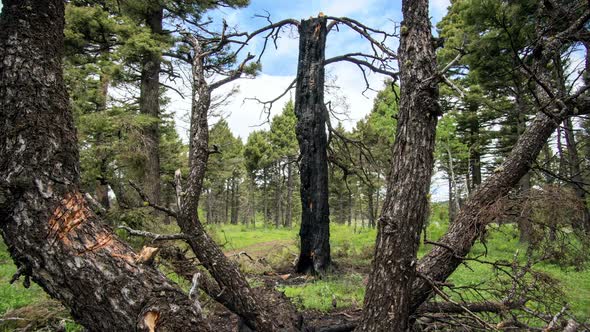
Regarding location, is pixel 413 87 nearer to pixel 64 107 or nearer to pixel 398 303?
pixel 398 303

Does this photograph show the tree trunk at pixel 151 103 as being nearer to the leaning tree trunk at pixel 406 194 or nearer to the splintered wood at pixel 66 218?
the splintered wood at pixel 66 218

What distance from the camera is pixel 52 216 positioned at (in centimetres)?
206

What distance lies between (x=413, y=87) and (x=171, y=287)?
2.42 meters

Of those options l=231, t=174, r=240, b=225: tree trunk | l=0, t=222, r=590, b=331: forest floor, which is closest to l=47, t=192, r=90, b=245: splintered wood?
l=0, t=222, r=590, b=331: forest floor

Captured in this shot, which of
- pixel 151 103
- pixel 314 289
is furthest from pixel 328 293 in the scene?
pixel 151 103

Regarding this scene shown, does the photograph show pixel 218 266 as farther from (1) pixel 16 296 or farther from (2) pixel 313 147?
(2) pixel 313 147

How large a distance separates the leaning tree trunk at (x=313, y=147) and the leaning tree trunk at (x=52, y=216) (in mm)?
5827

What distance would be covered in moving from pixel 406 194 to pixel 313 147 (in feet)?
17.4

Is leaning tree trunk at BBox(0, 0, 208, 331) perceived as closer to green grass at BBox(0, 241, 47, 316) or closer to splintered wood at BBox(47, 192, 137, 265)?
splintered wood at BBox(47, 192, 137, 265)

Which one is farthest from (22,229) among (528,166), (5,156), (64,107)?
(528,166)

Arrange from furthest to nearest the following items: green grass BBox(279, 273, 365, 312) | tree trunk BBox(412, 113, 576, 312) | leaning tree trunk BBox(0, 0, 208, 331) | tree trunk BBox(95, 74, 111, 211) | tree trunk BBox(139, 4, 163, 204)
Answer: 1. tree trunk BBox(95, 74, 111, 211)
2. tree trunk BBox(139, 4, 163, 204)
3. green grass BBox(279, 273, 365, 312)
4. tree trunk BBox(412, 113, 576, 312)
5. leaning tree trunk BBox(0, 0, 208, 331)

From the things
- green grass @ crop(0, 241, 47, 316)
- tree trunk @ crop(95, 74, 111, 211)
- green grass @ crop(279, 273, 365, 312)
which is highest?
tree trunk @ crop(95, 74, 111, 211)

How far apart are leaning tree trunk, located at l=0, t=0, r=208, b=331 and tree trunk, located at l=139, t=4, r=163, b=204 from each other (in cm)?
876

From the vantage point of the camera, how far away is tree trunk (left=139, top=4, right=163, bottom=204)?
35.4ft
